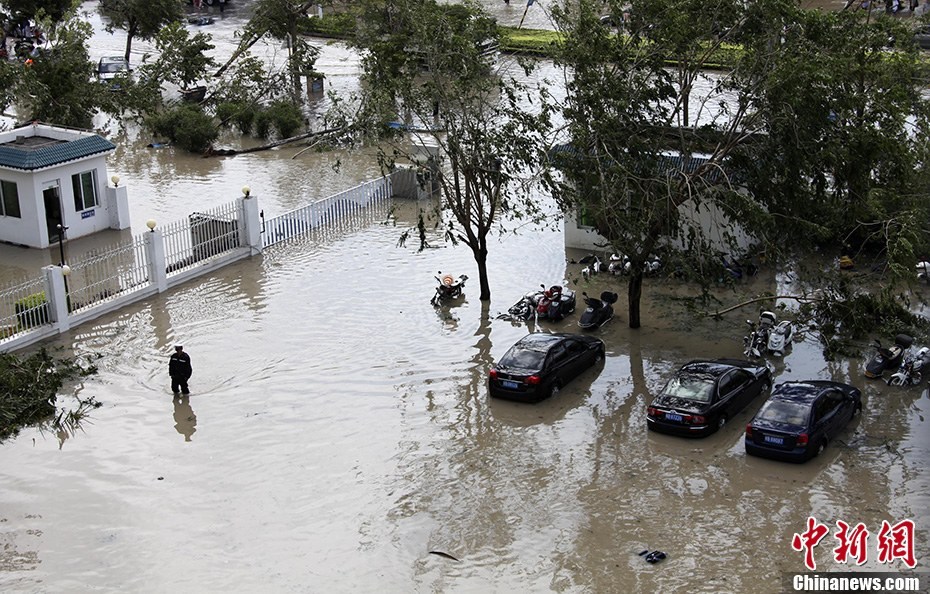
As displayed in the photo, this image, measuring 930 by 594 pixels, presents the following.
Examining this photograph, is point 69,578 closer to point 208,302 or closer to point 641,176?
point 208,302

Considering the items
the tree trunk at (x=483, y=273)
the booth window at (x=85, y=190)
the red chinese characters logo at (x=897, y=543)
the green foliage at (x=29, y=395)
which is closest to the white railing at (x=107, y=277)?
the booth window at (x=85, y=190)

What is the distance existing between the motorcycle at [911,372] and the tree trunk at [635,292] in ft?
17.4

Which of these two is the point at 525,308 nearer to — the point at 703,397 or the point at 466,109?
the point at 466,109

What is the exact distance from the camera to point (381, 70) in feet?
84.7

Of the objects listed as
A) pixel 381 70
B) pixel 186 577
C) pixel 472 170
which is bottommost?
pixel 186 577

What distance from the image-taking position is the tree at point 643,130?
846 inches

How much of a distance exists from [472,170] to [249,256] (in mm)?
7634

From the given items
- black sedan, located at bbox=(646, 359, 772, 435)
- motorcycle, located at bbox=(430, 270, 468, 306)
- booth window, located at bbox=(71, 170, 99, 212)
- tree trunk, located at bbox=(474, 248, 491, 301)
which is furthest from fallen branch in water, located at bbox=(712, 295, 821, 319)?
booth window, located at bbox=(71, 170, 99, 212)

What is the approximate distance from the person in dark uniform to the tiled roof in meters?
11.1

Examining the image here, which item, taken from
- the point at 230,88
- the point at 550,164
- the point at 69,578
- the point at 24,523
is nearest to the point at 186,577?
the point at 69,578

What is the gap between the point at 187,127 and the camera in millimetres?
40250

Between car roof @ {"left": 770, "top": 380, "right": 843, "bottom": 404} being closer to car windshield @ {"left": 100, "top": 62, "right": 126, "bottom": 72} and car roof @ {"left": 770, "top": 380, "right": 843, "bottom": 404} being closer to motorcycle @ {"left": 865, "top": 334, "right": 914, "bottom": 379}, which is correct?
motorcycle @ {"left": 865, "top": 334, "right": 914, "bottom": 379}

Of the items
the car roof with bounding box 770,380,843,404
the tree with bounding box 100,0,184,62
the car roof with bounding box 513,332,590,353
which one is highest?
the tree with bounding box 100,0,184,62

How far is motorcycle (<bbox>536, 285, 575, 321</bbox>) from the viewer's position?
80.1ft
